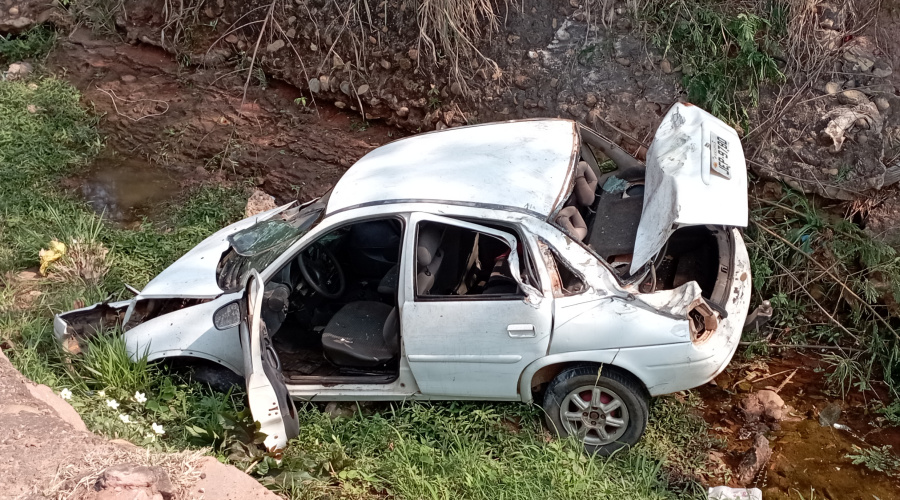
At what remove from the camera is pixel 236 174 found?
7.48 metres

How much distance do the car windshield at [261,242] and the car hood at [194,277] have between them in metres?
0.07

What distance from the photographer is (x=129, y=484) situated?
2.89 metres

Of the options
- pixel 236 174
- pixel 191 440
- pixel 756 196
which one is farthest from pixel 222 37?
pixel 756 196

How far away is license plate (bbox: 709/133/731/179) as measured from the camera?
4.03m

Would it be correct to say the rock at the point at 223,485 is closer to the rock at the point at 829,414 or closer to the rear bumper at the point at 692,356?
the rear bumper at the point at 692,356

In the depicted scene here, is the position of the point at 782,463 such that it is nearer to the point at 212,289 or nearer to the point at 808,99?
the point at 808,99

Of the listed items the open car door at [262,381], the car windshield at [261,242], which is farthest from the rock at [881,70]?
the open car door at [262,381]

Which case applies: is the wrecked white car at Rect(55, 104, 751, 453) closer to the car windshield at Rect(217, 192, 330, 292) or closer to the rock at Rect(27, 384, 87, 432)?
the car windshield at Rect(217, 192, 330, 292)

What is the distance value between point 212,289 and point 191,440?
92cm

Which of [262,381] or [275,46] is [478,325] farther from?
[275,46]

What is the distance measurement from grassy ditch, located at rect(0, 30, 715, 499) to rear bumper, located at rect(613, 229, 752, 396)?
527mm

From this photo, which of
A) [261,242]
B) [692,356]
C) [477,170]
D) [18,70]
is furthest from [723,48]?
[18,70]

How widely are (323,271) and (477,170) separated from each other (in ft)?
4.41

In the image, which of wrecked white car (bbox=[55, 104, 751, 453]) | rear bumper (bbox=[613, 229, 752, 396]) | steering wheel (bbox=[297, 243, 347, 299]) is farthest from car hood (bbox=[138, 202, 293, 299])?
rear bumper (bbox=[613, 229, 752, 396])
